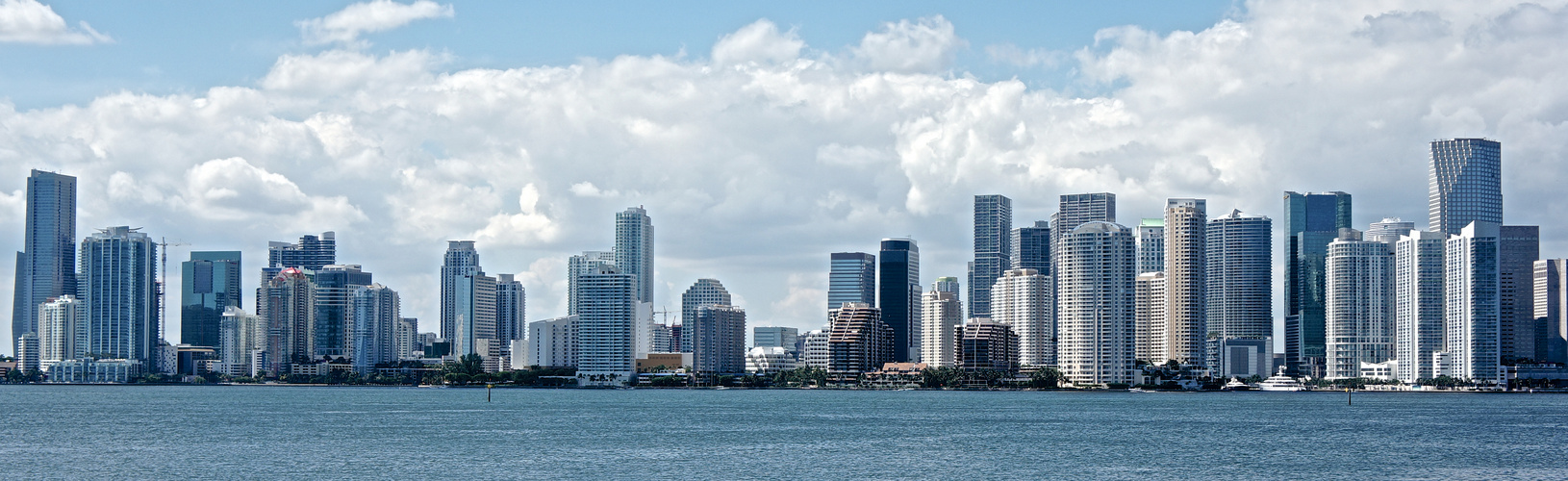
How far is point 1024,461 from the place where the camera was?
12275 centimetres

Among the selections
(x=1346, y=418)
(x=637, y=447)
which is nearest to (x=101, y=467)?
(x=637, y=447)

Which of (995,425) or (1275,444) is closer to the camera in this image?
(1275,444)

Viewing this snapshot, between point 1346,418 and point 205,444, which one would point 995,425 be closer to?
point 1346,418

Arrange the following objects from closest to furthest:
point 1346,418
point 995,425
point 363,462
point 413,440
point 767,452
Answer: point 363,462 < point 767,452 < point 413,440 < point 995,425 < point 1346,418

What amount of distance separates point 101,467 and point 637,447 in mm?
40595

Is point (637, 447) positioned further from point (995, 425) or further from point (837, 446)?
point (995, 425)

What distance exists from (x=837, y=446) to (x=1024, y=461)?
60.6 ft

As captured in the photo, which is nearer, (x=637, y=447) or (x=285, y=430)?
(x=637, y=447)

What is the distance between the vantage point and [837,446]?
136 metres

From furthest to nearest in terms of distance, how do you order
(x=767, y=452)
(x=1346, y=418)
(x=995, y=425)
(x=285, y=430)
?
(x=1346, y=418) < (x=995, y=425) < (x=285, y=430) < (x=767, y=452)

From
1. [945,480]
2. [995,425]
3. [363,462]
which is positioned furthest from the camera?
[995,425]

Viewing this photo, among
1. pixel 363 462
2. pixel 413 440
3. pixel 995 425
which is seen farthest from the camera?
pixel 995 425

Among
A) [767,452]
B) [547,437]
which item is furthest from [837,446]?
[547,437]

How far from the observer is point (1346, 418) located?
643ft
